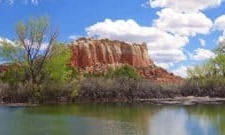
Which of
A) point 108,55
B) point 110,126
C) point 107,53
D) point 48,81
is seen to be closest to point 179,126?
point 110,126

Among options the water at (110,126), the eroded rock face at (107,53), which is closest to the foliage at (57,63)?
the water at (110,126)

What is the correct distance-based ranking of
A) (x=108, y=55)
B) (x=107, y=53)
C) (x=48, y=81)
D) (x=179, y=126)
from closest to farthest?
(x=179, y=126) < (x=48, y=81) < (x=108, y=55) < (x=107, y=53)

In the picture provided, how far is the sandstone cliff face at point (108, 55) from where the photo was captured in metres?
133

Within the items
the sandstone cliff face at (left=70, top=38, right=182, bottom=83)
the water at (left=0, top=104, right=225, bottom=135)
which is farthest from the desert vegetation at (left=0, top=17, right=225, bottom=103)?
the sandstone cliff face at (left=70, top=38, right=182, bottom=83)

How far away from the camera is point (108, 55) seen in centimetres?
14450

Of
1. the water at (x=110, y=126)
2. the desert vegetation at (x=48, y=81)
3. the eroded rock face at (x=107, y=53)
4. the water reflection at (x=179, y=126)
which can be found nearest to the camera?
the water at (x=110, y=126)

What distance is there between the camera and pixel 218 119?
3541 centimetres

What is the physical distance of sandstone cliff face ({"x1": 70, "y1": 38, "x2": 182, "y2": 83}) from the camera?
133 m

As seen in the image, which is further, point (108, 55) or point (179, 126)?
point (108, 55)

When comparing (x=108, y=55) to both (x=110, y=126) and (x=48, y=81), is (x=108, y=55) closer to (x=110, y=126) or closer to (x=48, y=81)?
(x=48, y=81)

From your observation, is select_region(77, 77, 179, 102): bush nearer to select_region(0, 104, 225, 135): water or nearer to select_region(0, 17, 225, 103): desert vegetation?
select_region(0, 17, 225, 103): desert vegetation

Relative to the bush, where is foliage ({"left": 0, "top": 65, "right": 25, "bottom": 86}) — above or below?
above

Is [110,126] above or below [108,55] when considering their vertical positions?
below

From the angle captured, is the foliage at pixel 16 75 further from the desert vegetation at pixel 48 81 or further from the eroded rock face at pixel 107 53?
the eroded rock face at pixel 107 53
